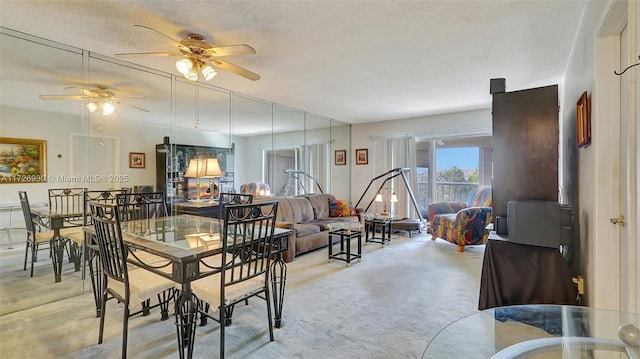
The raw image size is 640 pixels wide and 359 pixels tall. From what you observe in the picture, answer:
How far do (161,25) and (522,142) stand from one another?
10.1 feet

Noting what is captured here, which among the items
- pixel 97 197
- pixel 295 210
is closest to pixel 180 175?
pixel 97 197

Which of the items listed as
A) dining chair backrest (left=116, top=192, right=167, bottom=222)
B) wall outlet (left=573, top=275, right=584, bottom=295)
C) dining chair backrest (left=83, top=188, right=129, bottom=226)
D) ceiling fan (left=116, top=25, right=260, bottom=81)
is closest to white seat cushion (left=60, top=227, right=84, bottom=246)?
dining chair backrest (left=83, top=188, right=129, bottom=226)

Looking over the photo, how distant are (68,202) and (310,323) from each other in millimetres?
2770

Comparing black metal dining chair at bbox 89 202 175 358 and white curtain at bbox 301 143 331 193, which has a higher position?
white curtain at bbox 301 143 331 193

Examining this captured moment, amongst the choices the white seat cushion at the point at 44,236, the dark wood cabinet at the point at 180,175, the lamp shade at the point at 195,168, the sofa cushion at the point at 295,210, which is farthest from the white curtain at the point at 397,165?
the white seat cushion at the point at 44,236

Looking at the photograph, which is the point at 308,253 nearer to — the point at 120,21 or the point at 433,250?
the point at 433,250

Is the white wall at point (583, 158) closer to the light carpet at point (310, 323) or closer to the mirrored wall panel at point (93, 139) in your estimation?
the light carpet at point (310, 323)

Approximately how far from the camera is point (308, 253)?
14.8 ft

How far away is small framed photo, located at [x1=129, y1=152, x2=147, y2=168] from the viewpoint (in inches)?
140

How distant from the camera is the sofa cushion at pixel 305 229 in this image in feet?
14.2

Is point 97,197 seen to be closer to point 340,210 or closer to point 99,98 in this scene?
point 99,98

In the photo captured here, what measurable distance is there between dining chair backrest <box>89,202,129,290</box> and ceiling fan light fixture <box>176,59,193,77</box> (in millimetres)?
1274

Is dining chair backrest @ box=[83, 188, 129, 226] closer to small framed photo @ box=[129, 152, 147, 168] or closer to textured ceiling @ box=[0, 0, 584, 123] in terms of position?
small framed photo @ box=[129, 152, 147, 168]

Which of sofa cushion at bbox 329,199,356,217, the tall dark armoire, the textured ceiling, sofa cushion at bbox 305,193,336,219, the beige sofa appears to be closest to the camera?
the textured ceiling
